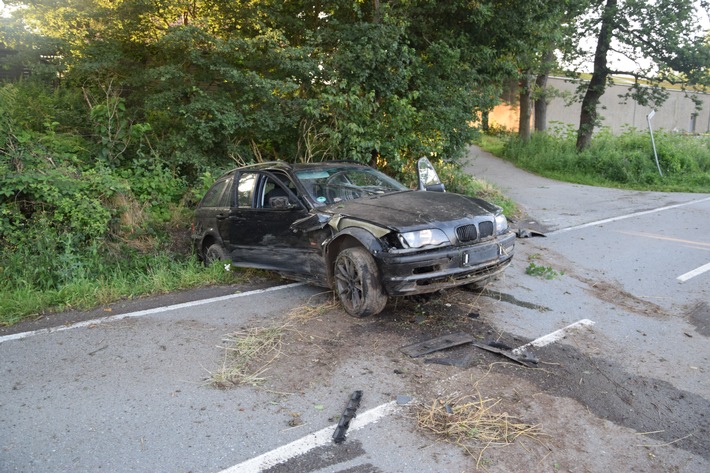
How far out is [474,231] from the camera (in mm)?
5504

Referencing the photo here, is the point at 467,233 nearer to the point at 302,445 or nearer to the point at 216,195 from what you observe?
the point at 302,445

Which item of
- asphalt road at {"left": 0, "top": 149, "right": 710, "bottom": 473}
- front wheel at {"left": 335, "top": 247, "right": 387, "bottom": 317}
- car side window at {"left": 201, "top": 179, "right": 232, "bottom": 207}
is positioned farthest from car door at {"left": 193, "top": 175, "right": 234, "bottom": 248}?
front wheel at {"left": 335, "top": 247, "right": 387, "bottom": 317}

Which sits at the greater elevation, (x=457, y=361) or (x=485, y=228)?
(x=485, y=228)

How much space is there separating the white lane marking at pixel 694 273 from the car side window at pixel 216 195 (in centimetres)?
602

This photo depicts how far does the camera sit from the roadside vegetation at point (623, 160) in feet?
57.7

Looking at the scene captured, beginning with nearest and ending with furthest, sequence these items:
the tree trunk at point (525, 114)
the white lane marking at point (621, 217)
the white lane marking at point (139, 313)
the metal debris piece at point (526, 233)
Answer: the white lane marking at point (139, 313)
the metal debris piece at point (526, 233)
the white lane marking at point (621, 217)
the tree trunk at point (525, 114)

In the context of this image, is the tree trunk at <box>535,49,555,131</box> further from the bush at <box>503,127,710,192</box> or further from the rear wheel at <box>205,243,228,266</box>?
the rear wheel at <box>205,243,228,266</box>

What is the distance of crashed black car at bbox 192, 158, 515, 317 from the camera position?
5.23 m

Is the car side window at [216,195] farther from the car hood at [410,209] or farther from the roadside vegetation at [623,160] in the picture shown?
the roadside vegetation at [623,160]

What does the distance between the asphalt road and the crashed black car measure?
0.45m

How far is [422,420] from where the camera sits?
3656 millimetres

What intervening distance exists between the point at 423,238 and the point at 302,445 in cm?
239

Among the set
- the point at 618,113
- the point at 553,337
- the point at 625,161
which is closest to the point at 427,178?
the point at 553,337

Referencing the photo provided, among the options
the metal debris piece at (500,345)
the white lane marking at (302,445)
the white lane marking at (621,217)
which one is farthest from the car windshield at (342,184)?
the white lane marking at (621,217)
